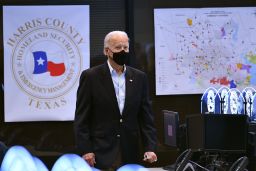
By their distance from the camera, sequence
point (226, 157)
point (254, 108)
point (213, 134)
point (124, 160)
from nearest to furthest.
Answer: point (124, 160), point (213, 134), point (226, 157), point (254, 108)

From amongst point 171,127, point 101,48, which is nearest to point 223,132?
point 171,127

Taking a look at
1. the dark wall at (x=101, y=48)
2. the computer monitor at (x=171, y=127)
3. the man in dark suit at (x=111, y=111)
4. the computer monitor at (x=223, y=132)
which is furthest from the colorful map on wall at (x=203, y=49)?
the man in dark suit at (x=111, y=111)

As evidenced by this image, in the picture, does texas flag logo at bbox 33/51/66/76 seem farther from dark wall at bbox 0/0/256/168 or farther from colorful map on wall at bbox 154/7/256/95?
colorful map on wall at bbox 154/7/256/95

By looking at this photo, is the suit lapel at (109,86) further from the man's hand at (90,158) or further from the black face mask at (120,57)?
the man's hand at (90,158)

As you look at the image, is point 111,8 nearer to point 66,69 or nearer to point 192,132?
point 66,69

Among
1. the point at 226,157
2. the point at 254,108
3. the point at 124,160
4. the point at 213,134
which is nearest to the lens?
the point at 124,160

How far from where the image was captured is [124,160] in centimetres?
422

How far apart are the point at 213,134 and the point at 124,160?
1.98 metres

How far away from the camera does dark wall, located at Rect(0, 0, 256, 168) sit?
25.7 ft

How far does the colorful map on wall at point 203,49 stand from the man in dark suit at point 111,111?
377 cm

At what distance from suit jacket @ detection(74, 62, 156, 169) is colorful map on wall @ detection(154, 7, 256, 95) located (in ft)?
12.4

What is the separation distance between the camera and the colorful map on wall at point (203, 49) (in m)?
8.05

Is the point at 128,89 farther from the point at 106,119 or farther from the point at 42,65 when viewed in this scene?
the point at 42,65

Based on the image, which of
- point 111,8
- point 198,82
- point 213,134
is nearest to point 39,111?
point 111,8
